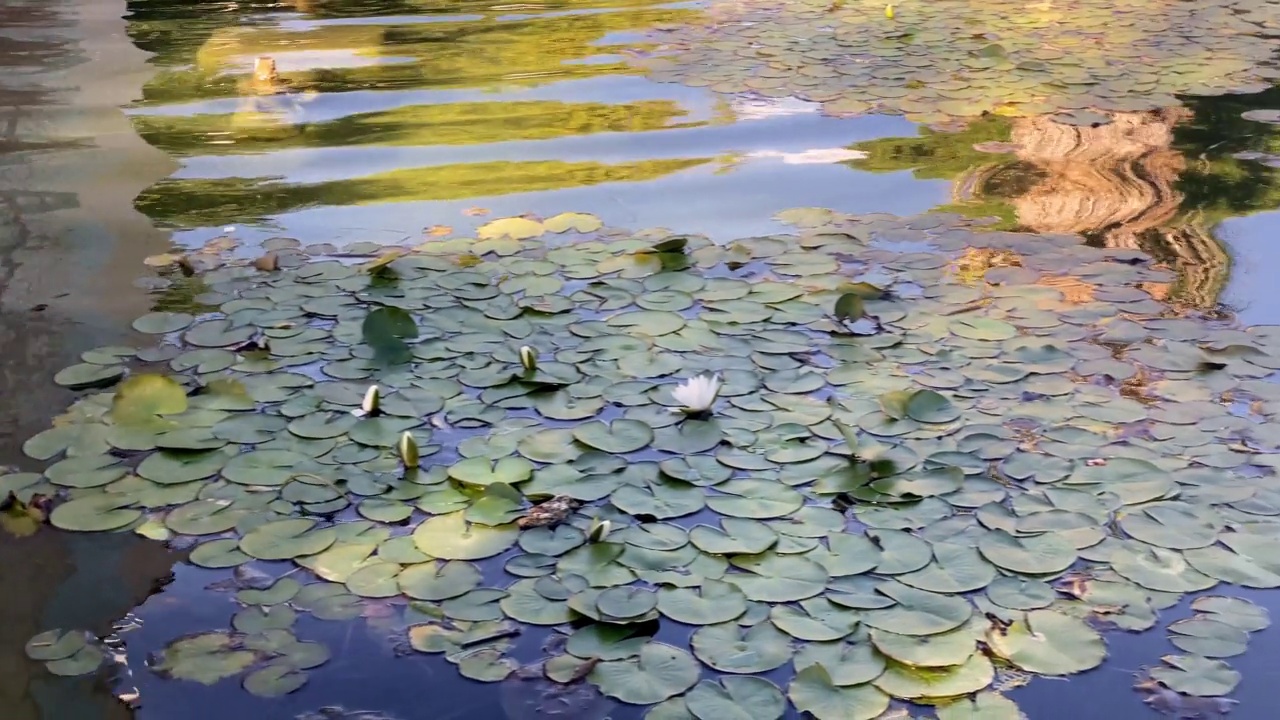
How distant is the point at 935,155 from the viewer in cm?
275

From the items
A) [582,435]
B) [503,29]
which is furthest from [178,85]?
[582,435]

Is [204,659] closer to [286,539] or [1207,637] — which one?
[286,539]

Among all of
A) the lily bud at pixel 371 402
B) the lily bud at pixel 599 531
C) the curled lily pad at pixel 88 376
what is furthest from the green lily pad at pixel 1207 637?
the curled lily pad at pixel 88 376

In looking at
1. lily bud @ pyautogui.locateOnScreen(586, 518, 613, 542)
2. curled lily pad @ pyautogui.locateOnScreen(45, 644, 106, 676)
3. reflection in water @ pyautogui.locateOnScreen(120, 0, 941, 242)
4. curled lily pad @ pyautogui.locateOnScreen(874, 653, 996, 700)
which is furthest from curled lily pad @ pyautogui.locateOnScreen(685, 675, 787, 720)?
reflection in water @ pyautogui.locateOnScreen(120, 0, 941, 242)

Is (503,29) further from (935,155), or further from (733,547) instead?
(733,547)

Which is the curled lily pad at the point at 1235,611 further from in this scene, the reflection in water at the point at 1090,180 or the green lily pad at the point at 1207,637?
the reflection in water at the point at 1090,180

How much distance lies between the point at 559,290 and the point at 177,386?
0.67 meters

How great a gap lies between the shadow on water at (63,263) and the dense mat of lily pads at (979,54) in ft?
5.42

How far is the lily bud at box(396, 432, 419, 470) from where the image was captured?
1.47 m

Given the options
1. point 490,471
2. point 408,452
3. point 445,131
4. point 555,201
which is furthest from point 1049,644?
point 445,131

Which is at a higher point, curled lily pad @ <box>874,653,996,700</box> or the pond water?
the pond water

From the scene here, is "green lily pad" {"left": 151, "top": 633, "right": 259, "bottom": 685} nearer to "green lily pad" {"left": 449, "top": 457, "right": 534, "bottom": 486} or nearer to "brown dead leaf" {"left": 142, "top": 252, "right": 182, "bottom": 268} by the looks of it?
"green lily pad" {"left": 449, "top": 457, "right": 534, "bottom": 486}

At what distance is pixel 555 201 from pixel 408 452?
3.81 feet

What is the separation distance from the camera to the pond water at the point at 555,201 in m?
1.24
